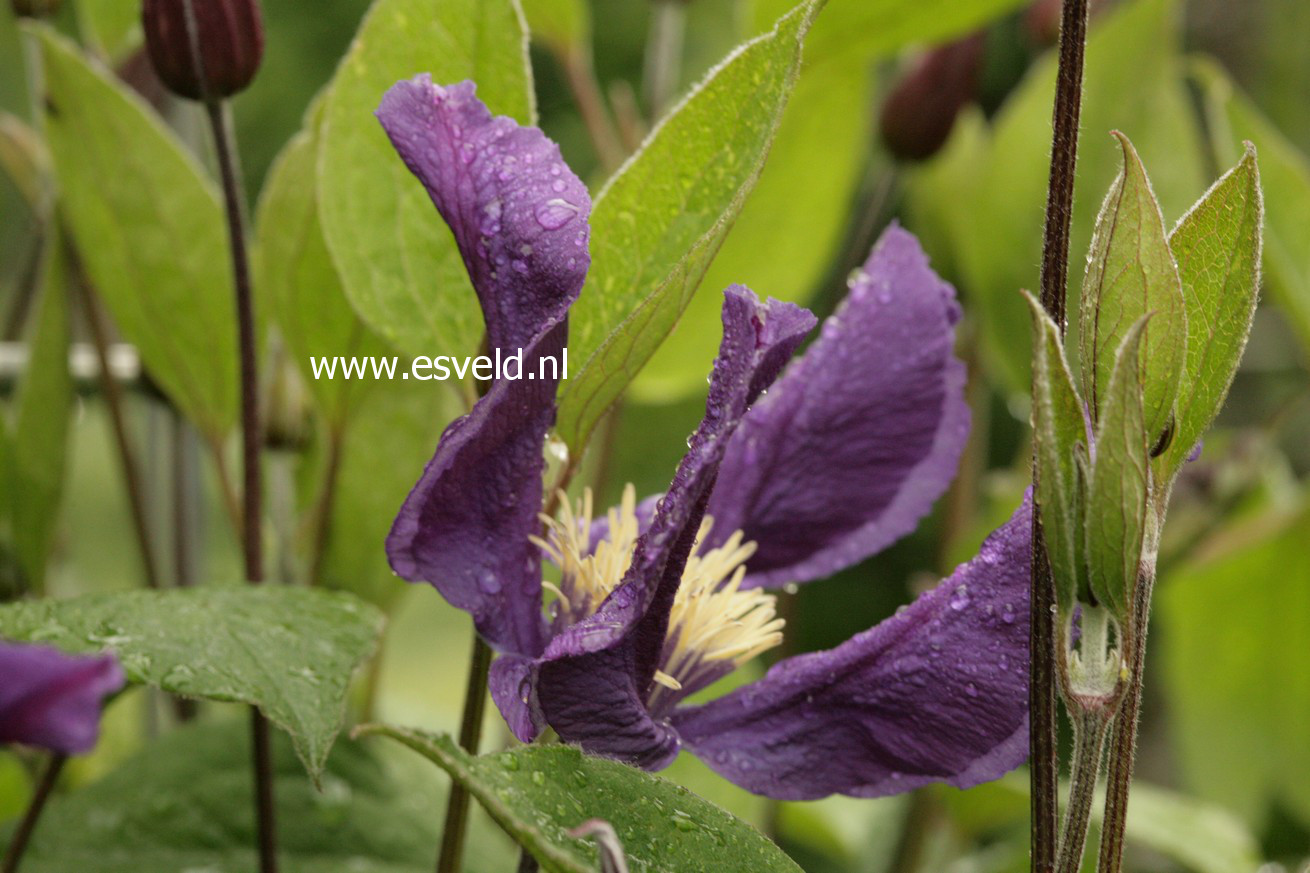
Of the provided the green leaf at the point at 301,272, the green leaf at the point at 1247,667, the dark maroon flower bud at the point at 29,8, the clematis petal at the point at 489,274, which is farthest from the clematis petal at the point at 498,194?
the green leaf at the point at 1247,667

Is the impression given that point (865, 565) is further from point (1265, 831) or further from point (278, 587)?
point (278, 587)

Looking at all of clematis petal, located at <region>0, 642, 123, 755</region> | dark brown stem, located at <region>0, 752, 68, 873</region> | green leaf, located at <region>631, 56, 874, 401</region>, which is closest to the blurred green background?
green leaf, located at <region>631, 56, 874, 401</region>

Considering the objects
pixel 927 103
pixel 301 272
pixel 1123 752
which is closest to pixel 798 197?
pixel 927 103

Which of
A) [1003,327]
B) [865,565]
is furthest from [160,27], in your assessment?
[865,565]

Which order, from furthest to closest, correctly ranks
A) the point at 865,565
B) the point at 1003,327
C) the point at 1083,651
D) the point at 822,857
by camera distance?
the point at 865,565, the point at 822,857, the point at 1003,327, the point at 1083,651

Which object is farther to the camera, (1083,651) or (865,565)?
(865,565)

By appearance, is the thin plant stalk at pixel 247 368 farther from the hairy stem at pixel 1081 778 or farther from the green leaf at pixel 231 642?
the hairy stem at pixel 1081 778

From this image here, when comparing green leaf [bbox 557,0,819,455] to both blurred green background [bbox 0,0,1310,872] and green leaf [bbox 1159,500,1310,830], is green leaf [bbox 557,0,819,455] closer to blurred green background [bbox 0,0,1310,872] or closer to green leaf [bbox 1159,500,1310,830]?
blurred green background [bbox 0,0,1310,872]
